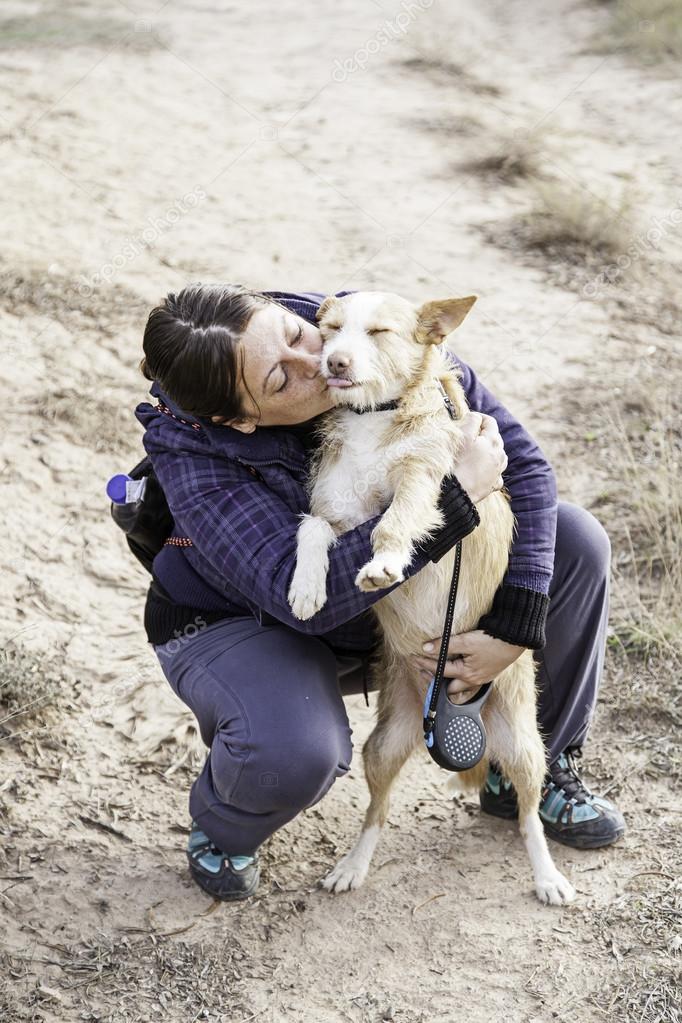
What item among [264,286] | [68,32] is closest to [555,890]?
[264,286]

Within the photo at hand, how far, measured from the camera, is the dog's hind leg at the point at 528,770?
3299 millimetres

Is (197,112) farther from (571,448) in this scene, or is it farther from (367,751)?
(367,751)

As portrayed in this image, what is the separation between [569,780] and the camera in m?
3.63

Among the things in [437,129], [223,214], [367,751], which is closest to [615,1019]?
[367,751]

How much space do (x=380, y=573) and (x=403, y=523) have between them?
0.62 ft

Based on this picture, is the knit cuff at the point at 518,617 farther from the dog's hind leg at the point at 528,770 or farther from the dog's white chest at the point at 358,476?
the dog's white chest at the point at 358,476

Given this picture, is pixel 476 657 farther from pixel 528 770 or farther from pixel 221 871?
pixel 221 871

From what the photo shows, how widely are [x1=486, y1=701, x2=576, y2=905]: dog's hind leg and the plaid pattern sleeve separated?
2.32 ft

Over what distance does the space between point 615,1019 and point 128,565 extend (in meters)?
3.00

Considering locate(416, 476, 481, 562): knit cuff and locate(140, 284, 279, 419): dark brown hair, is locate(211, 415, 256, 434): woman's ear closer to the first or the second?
locate(140, 284, 279, 419): dark brown hair

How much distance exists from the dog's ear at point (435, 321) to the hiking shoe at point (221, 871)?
1699mm

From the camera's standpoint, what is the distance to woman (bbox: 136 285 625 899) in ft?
9.57

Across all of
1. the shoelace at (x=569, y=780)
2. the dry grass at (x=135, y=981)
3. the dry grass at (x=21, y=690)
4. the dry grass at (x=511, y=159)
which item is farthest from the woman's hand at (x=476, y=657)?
the dry grass at (x=511, y=159)

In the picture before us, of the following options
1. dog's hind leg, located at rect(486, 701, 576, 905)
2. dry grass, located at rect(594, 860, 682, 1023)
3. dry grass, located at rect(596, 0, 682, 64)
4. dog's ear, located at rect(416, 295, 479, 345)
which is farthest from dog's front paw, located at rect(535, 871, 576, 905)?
dry grass, located at rect(596, 0, 682, 64)
